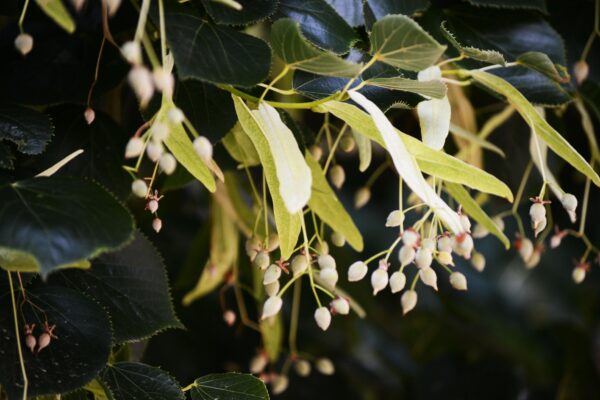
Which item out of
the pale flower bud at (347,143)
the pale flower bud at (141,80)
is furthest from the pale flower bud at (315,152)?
the pale flower bud at (141,80)

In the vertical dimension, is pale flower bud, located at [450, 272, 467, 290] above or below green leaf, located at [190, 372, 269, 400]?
above

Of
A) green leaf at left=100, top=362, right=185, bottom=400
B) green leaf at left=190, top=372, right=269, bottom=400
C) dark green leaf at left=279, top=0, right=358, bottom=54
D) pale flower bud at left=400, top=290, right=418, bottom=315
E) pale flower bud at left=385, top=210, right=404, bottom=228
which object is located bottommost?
green leaf at left=190, top=372, right=269, bottom=400

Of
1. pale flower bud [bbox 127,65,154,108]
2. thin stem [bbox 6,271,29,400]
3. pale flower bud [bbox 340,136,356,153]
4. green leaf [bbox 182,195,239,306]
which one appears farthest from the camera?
green leaf [bbox 182,195,239,306]

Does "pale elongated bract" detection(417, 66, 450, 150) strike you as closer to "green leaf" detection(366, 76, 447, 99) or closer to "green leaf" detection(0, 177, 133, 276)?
"green leaf" detection(366, 76, 447, 99)

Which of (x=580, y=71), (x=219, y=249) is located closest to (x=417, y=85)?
(x=580, y=71)

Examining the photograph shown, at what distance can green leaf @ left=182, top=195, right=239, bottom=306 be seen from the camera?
0.71 metres

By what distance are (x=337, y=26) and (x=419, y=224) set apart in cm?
13

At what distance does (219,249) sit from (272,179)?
329 mm

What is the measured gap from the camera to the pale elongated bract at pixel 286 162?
13.3 inches

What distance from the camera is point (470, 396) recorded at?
3.45 feet

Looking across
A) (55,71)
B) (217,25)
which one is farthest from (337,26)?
(55,71)

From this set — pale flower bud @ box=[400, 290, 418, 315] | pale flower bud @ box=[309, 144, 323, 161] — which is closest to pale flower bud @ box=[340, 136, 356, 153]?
pale flower bud @ box=[309, 144, 323, 161]

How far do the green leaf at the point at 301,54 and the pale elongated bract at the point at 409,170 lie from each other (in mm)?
22

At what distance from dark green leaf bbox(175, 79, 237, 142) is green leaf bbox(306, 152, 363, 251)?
2.2 inches
